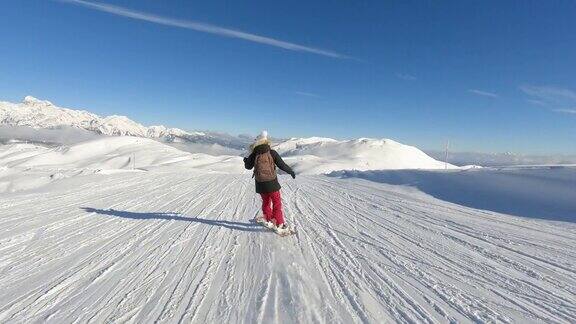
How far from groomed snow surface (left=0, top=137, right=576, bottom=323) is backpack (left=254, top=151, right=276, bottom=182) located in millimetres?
1066

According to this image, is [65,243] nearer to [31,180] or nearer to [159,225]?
[159,225]

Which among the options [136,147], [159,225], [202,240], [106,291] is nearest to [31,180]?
[159,225]

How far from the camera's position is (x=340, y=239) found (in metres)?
7.00

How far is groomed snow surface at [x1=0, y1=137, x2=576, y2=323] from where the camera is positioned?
3.90 metres

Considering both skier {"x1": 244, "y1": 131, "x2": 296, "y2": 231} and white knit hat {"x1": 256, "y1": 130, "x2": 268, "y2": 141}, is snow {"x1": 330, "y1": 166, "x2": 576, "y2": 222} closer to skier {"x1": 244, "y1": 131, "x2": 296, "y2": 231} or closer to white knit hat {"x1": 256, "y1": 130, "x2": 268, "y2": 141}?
skier {"x1": 244, "y1": 131, "x2": 296, "y2": 231}

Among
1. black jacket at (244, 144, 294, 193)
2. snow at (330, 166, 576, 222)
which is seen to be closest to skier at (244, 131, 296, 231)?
black jacket at (244, 144, 294, 193)

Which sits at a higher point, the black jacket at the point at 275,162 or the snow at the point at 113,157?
the black jacket at the point at 275,162

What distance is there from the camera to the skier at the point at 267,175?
731 cm

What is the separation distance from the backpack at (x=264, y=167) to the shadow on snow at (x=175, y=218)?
42.0 inches

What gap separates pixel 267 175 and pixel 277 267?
2.39 metres

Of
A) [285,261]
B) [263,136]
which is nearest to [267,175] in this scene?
[263,136]

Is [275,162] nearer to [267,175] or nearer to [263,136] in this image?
[267,175]

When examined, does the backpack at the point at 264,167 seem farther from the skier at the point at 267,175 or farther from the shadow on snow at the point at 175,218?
the shadow on snow at the point at 175,218

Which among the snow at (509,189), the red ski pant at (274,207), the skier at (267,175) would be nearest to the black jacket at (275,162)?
the skier at (267,175)
